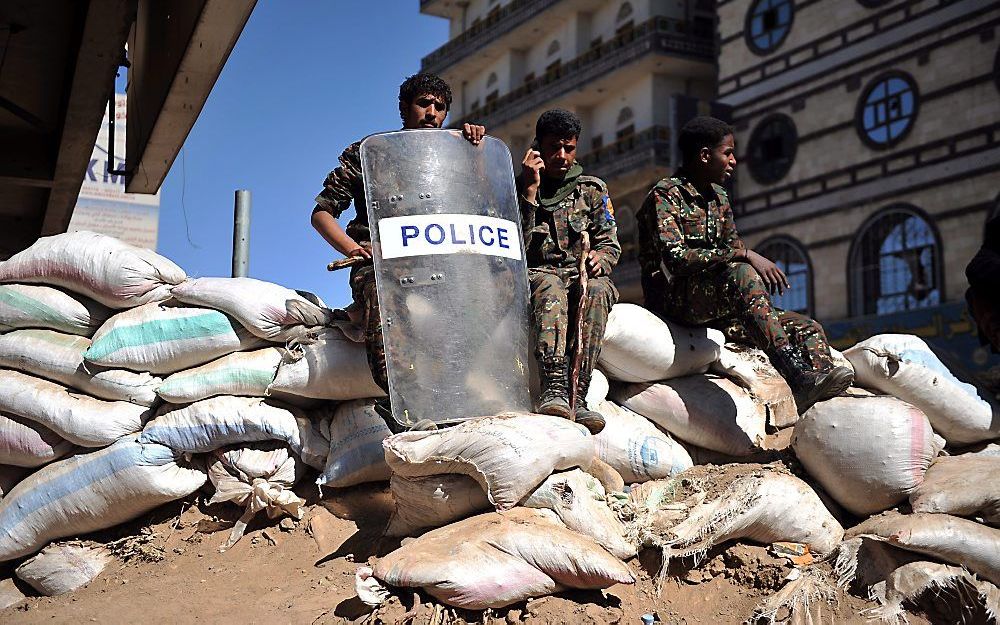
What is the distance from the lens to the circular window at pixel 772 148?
55.5ft

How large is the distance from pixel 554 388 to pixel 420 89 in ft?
4.21

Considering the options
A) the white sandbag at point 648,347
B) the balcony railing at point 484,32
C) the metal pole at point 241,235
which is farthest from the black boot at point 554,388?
the balcony railing at point 484,32

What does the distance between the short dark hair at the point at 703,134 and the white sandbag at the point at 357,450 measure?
177 cm

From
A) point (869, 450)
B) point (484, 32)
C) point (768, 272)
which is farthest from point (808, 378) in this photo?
point (484, 32)

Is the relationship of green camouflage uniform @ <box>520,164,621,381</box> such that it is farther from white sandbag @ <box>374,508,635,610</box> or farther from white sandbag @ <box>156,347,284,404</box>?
white sandbag @ <box>156,347,284,404</box>

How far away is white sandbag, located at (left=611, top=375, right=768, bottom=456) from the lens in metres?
3.90

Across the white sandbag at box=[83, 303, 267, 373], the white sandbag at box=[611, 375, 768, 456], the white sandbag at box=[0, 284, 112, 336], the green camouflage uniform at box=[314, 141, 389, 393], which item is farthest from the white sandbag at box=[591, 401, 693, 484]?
the white sandbag at box=[0, 284, 112, 336]

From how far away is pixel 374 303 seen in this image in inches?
130

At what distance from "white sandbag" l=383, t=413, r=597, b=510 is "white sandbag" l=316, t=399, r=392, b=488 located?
62 centimetres

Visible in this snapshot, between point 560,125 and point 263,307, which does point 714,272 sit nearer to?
point 560,125

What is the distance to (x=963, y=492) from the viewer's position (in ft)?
10.5

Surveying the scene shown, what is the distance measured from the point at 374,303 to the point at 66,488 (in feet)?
4.97

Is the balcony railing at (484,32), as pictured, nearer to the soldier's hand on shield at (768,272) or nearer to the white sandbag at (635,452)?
the soldier's hand on shield at (768,272)

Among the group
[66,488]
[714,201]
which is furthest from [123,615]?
[714,201]
